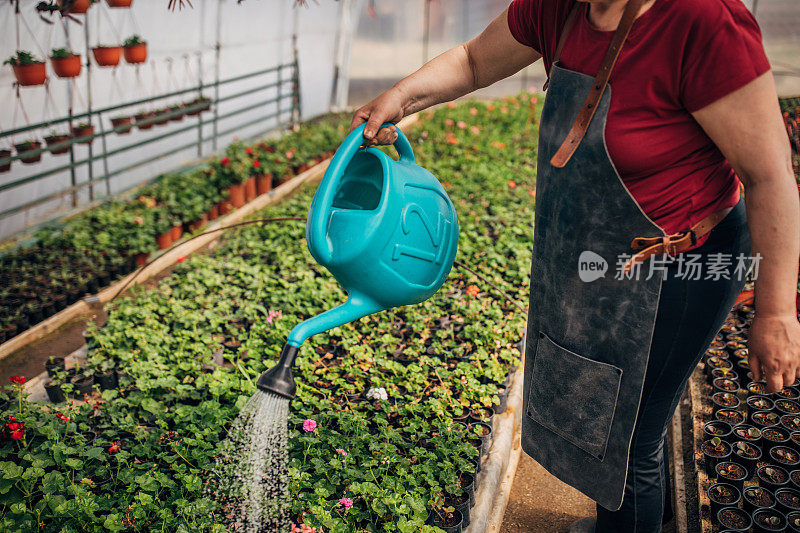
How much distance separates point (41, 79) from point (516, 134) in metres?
3.82

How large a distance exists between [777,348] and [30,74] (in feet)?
13.6

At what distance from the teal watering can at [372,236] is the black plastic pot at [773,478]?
4.49 ft

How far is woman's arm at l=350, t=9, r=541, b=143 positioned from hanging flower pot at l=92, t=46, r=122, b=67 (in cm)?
373

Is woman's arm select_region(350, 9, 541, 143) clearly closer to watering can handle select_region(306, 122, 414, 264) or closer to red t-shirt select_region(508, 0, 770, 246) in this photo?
watering can handle select_region(306, 122, 414, 264)

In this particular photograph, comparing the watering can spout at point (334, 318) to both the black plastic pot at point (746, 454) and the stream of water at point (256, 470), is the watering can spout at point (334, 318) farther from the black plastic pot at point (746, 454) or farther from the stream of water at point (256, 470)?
the black plastic pot at point (746, 454)

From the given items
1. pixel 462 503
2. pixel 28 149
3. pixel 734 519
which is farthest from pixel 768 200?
pixel 28 149

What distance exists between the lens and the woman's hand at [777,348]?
1.16 metres

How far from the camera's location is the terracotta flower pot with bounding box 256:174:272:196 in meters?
4.94

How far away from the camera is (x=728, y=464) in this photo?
6.95ft

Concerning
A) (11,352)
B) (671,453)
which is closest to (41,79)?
(11,352)

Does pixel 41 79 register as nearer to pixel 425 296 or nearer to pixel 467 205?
pixel 467 205

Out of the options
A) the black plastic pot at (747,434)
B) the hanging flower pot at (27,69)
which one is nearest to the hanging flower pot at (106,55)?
the hanging flower pot at (27,69)

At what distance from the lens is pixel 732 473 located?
210cm

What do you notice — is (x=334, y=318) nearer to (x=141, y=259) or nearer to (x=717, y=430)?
(x=717, y=430)
